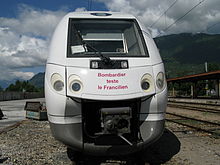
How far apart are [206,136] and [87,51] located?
439cm

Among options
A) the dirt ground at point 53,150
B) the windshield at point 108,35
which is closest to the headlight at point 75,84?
the windshield at point 108,35

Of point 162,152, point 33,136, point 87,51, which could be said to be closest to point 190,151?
point 162,152

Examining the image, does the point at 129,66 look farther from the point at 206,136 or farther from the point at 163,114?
the point at 206,136

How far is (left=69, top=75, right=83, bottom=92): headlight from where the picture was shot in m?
3.25

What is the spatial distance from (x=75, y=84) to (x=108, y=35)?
1.54m

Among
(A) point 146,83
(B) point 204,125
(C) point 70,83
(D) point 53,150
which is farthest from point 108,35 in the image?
(B) point 204,125

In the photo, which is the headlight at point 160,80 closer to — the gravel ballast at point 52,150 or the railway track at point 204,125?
the gravel ballast at point 52,150

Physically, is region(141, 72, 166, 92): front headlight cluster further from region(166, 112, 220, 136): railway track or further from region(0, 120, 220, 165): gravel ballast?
region(166, 112, 220, 136): railway track

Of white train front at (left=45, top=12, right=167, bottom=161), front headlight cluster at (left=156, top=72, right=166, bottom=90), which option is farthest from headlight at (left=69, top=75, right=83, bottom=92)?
front headlight cluster at (left=156, top=72, right=166, bottom=90)

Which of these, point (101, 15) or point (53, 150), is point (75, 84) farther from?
Result: point (53, 150)

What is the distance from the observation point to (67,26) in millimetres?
3984

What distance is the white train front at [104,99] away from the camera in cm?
324

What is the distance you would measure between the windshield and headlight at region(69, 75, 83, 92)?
84cm

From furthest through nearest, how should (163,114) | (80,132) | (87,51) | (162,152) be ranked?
(162,152)
(87,51)
(163,114)
(80,132)
